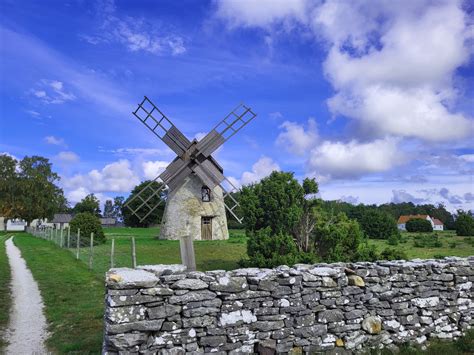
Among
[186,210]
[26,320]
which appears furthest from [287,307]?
[186,210]

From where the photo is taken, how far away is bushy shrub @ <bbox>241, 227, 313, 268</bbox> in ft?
47.1

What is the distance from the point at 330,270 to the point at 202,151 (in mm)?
20851

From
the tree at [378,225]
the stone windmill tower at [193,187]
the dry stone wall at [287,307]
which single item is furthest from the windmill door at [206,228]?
the dry stone wall at [287,307]

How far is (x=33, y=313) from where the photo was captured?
10.4 meters

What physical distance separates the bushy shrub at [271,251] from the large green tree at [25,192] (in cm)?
5924

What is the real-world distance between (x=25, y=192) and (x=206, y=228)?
47.5m

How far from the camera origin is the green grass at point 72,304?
8070mm

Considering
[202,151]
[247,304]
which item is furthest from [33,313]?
[202,151]

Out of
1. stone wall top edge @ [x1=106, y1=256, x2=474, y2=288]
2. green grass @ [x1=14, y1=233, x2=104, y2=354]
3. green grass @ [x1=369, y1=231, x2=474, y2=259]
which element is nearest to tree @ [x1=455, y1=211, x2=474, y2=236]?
green grass @ [x1=369, y1=231, x2=474, y2=259]

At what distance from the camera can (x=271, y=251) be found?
48.9ft

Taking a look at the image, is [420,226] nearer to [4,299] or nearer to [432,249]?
[432,249]

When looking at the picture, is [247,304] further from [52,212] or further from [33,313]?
[52,212]

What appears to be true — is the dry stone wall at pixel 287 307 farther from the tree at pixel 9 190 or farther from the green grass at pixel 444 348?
the tree at pixel 9 190

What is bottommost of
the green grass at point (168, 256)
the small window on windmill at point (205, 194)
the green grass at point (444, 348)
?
the green grass at point (444, 348)
